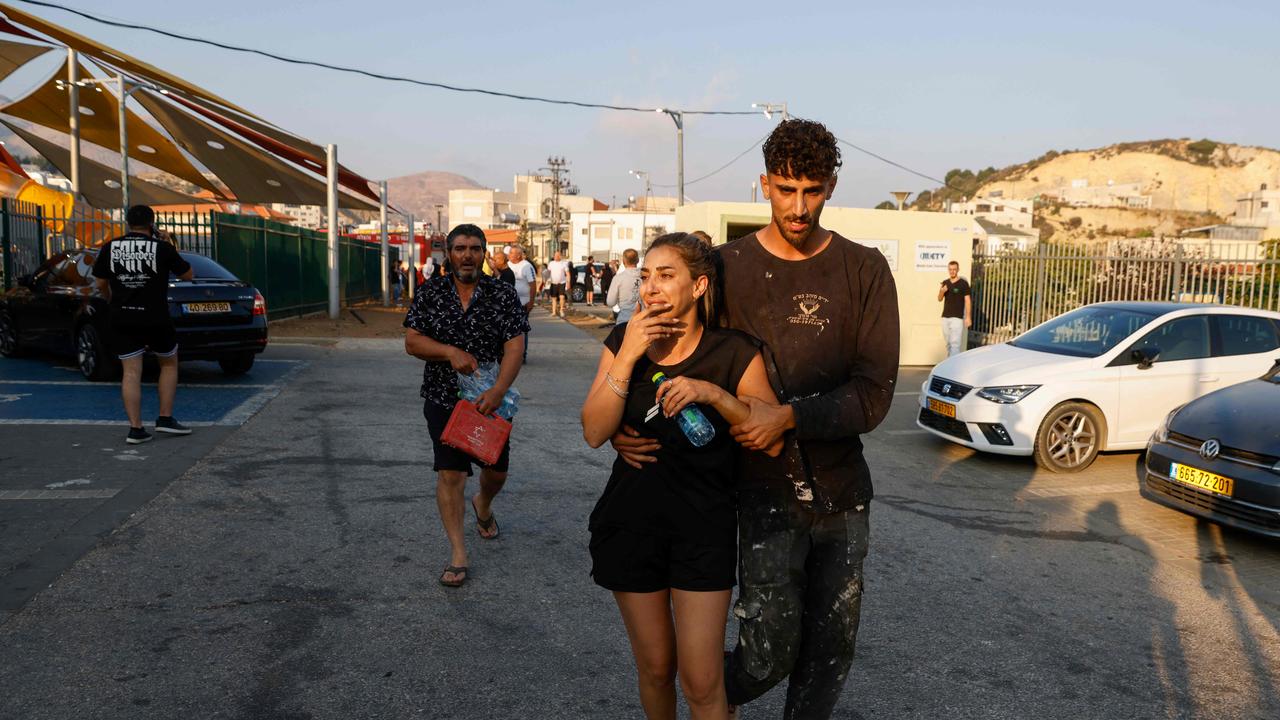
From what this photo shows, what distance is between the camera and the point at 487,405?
4.57 metres

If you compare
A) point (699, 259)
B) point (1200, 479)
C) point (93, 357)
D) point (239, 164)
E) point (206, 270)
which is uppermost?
point (239, 164)

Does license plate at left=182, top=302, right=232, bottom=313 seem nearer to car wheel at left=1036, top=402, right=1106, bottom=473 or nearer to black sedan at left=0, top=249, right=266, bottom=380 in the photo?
black sedan at left=0, top=249, right=266, bottom=380

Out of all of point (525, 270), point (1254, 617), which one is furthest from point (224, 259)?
point (1254, 617)

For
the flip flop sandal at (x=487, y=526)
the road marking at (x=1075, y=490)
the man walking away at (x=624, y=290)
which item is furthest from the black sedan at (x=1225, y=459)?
the man walking away at (x=624, y=290)

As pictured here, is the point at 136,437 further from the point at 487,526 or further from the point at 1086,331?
the point at 1086,331

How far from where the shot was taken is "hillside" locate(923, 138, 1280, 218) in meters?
120

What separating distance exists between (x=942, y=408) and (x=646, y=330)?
6632 millimetres

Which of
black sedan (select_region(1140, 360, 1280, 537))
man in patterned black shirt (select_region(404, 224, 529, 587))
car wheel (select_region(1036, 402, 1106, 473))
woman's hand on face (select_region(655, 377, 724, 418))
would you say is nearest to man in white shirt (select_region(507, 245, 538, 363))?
car wheel (select_region(1036, 402, 1106, 473))

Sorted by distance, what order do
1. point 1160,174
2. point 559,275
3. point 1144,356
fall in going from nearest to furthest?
point 1144,356 < point 559,275 < point 1160,174

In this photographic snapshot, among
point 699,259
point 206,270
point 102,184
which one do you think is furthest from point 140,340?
point 102,184

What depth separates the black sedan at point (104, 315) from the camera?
10.7m

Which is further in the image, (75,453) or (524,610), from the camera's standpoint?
(75,453)

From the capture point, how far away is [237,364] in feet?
39.3

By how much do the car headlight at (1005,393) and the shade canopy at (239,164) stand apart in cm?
1984
